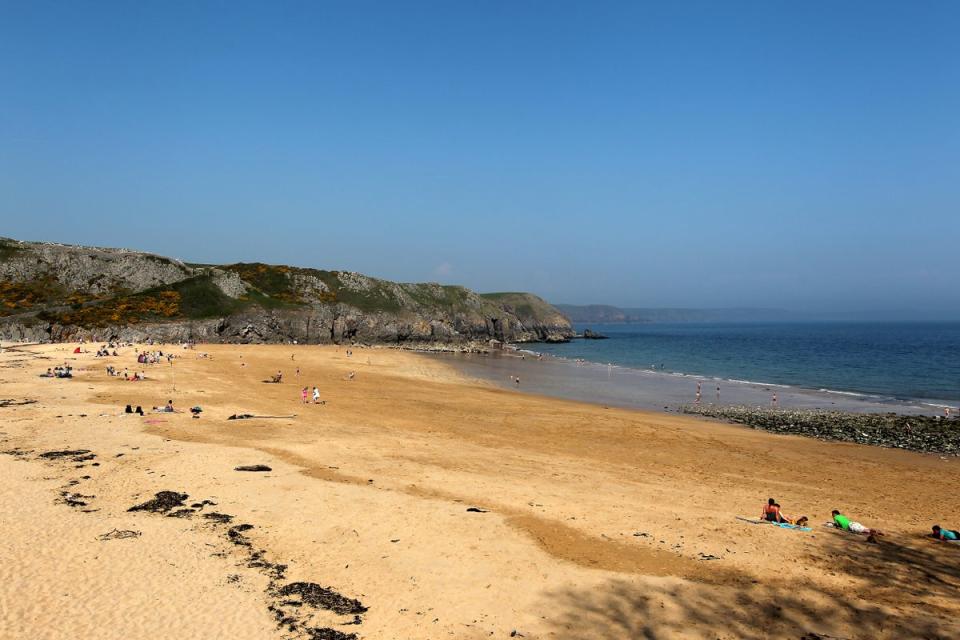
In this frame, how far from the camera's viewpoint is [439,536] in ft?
41.7

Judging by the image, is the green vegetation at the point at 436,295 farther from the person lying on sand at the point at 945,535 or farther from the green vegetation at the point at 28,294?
the person lying on sand at the point at 945,535

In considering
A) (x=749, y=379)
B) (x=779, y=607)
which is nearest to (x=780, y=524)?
(x=779, y=607)

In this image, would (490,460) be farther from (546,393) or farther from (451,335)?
(451,335)

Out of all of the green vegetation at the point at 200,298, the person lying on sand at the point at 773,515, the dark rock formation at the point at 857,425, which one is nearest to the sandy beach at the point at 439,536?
the person lying on sand at the point at 773,515

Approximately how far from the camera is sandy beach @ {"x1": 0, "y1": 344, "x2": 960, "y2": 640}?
9.35 meters

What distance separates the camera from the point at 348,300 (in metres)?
98.7

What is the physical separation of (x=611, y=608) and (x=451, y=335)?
97.0 meters

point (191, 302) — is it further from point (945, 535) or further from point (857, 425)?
point (945, 535)

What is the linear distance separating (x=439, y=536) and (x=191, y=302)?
82259 mm

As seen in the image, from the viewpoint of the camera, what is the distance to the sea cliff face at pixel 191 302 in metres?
71.4

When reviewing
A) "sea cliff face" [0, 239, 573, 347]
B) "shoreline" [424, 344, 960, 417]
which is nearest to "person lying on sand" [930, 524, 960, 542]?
"shoreline" [424, 344, 960, 417]

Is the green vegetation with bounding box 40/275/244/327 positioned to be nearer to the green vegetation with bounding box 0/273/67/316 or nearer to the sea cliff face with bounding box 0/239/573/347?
the sea cliff face with bounding box 0/239/573/347

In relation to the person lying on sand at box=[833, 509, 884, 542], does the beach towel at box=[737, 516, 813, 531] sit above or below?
below

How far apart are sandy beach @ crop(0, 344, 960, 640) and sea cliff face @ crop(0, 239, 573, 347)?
52.6 metres
